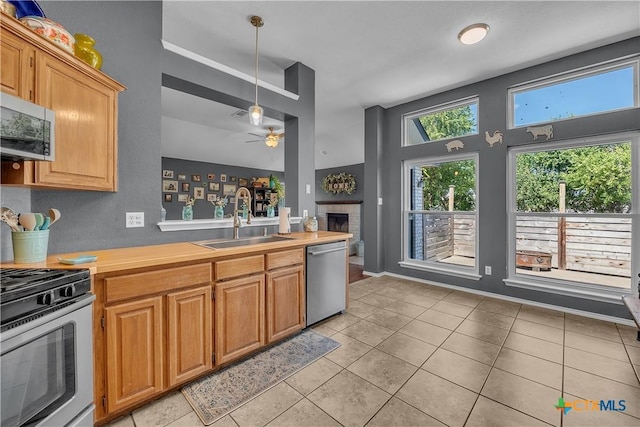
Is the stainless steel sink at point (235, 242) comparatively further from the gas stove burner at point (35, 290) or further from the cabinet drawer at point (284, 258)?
the gas stove burner at point (35, 290)

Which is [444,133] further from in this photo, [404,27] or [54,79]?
[54,79]

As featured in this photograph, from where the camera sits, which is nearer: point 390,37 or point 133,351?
point 133,351

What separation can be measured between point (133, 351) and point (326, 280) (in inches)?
65.6

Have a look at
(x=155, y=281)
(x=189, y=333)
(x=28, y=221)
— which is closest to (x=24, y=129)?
(x=28, y=221)

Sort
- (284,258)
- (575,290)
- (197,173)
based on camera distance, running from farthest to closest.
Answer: (197,173) < (575,290) < (284,258)

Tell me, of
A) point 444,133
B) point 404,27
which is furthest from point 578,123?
point 404,27

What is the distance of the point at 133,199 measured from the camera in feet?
6.51

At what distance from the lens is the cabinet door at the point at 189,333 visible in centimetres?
164

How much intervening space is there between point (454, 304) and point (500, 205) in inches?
58.5

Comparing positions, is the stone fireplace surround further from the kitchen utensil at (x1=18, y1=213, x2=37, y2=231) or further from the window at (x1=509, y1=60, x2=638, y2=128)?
the kitchen utensil at (x1=18, y1=213, x2=37, y2=231)

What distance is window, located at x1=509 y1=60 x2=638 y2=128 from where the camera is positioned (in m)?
2.78

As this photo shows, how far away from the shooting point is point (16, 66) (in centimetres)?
126

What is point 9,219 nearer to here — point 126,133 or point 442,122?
point 126,133

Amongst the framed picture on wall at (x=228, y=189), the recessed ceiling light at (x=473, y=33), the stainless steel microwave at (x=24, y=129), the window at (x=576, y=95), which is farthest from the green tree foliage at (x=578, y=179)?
the framed picture on wall at (x=228, y=189)
